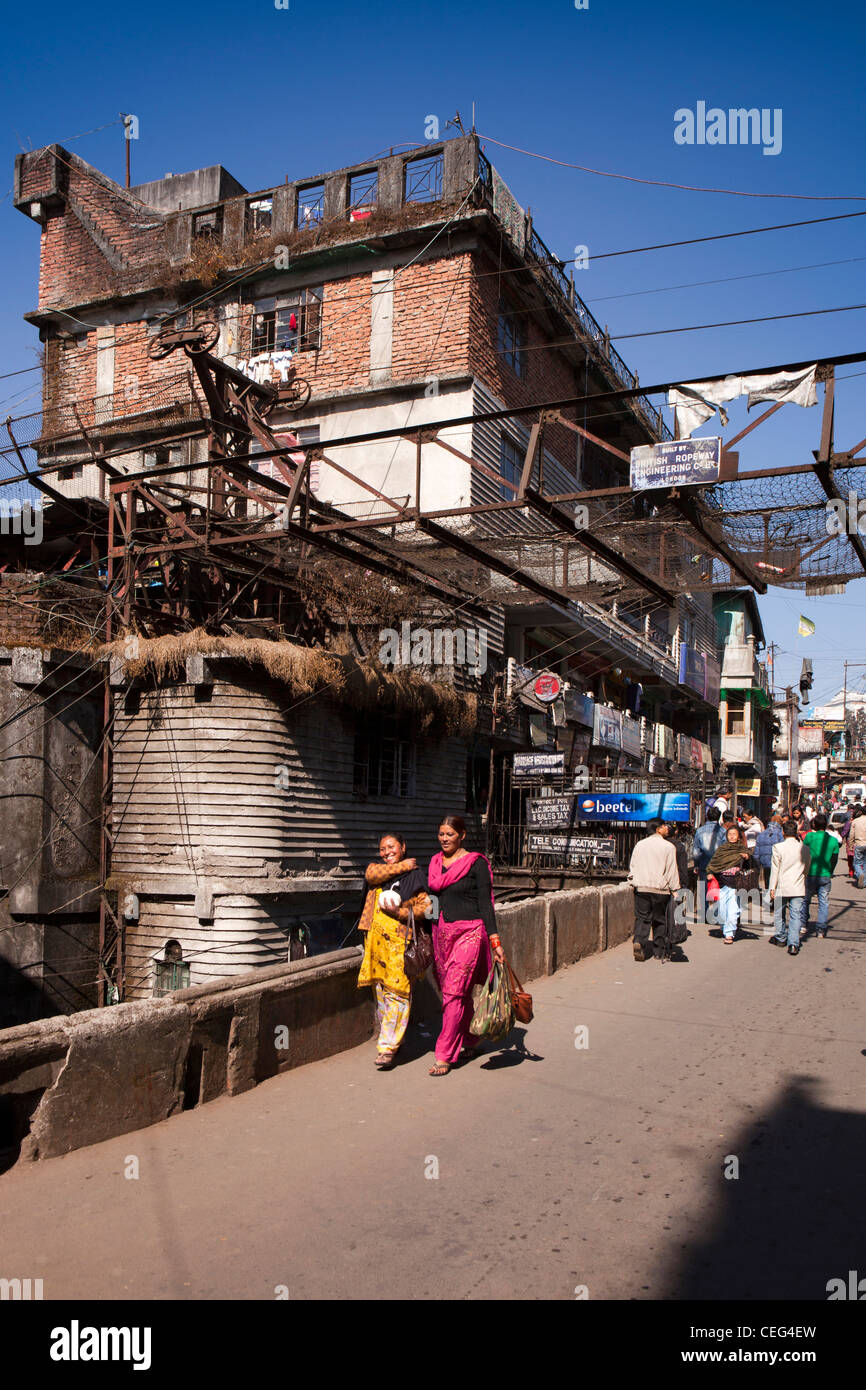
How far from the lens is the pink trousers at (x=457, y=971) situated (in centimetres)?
688

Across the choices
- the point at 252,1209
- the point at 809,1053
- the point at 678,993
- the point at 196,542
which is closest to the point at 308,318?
the point at 196,542

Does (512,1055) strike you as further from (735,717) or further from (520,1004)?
(735,717)

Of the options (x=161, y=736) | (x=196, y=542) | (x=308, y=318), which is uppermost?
(x=308, y=318)

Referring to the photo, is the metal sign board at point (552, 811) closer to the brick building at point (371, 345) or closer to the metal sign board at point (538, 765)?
the metal sign board at point (538, 765)

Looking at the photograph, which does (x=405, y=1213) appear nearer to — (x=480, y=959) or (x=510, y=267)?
(x=480, y=959)

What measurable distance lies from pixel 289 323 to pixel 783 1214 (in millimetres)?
20203

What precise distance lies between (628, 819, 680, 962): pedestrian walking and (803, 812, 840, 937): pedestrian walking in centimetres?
301

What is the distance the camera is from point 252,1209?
15.3ft

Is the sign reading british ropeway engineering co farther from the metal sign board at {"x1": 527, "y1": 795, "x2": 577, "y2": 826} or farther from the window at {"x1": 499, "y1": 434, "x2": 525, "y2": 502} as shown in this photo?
the window at {"x1": 499, "y1": 434, "x2": 525, "y2": 502}

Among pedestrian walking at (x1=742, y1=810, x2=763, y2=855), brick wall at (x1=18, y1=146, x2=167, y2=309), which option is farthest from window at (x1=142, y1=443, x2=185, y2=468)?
pedestrian walking at (x1=742, y1=810, x2=763, y2=855)

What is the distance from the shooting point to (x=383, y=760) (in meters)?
16.5

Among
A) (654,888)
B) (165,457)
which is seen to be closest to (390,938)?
(654,888)
